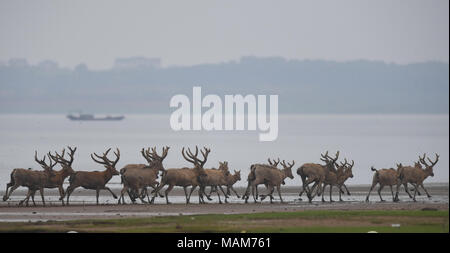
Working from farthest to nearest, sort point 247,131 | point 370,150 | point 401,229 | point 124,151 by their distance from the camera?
point 247,131, point 370,150, point 124,151, point 401,229

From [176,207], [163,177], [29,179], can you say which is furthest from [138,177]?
[29,179]

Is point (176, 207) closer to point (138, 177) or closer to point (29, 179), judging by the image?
point (138, 177)

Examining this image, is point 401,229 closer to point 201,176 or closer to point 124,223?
point 124,223

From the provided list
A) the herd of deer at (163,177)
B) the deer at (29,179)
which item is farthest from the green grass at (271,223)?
the deer at (29,179)

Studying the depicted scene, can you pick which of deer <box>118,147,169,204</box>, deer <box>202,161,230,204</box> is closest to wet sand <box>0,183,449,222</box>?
deer <box>202,161,230,204</box>

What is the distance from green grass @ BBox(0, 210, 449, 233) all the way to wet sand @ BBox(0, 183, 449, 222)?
1.74 meters

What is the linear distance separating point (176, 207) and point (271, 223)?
6337 mm

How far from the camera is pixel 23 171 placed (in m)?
41.1

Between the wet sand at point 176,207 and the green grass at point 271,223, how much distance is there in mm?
1742

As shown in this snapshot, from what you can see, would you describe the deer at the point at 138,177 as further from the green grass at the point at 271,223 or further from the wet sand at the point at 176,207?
the green grass at the point at 271,223
